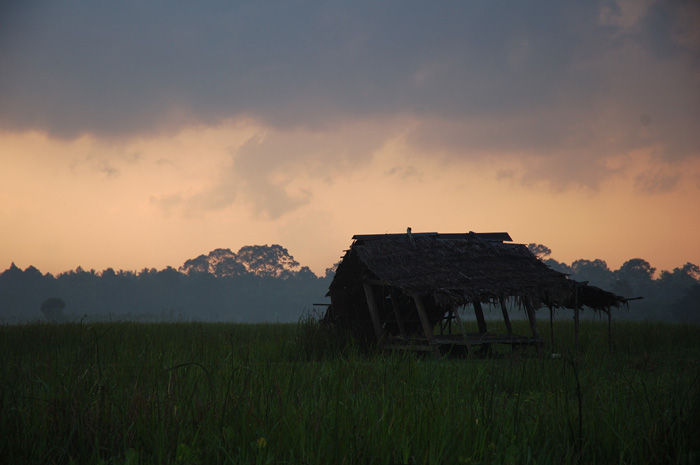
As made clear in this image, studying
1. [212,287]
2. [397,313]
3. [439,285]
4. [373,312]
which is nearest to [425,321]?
[439,285]

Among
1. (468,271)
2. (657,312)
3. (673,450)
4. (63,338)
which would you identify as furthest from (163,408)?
(657,312)

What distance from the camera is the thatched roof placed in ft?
38.1

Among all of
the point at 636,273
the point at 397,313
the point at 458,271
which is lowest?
the point at 397,313

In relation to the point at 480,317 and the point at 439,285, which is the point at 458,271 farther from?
the point at 480,317

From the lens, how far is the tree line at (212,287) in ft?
267

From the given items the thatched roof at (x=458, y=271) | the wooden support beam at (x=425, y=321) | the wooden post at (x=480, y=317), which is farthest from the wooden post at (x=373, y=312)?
the wooden post at (x=480, y=317)

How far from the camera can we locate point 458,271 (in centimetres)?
1251

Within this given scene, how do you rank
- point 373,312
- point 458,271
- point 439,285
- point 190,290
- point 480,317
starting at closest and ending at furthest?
point 439,285, point 458,271, point 373,312, point 480,317, point 190,290

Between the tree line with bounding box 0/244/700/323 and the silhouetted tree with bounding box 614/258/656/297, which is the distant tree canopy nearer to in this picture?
the tree line with bounding box 0/244/700/323

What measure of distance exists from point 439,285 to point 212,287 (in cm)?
7794

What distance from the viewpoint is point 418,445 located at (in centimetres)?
286

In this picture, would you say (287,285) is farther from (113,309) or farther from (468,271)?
(468,271)

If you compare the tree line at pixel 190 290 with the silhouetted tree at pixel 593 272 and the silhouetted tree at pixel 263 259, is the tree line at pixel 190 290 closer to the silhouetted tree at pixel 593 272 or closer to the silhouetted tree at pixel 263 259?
the silhouetted tree at pixel 263 259

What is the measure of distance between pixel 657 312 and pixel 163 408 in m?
64.5
